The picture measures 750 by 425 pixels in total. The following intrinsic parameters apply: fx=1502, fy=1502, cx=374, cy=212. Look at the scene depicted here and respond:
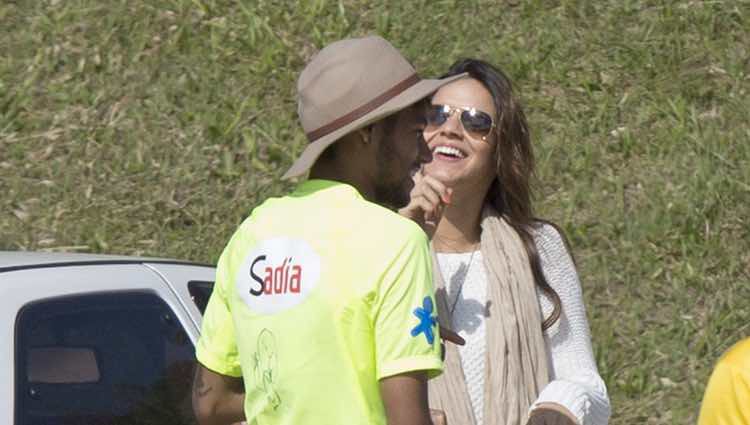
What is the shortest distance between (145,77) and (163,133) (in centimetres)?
A: 47

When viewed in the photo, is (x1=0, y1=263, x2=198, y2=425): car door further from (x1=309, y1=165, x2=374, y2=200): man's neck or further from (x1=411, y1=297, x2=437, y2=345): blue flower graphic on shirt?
(x1=411, y1=297, x2=437, y2=345): blue flower graphic on shirt

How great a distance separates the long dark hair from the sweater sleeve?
57 millimetres

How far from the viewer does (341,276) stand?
270 centimetres

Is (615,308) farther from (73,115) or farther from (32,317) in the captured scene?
(32,317)

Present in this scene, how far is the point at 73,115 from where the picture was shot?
8.59 m

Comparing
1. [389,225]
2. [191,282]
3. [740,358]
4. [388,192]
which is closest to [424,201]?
[388,192]

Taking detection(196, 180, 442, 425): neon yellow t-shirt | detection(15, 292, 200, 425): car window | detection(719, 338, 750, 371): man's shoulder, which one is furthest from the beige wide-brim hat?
detection(15, 292, 200, 425): car window

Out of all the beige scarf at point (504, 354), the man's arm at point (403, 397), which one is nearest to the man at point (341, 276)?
the man's arm at point (403, 397)

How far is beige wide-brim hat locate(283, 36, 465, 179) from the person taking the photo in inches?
113

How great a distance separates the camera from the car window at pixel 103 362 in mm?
3729

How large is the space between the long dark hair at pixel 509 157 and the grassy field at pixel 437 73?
123 inches

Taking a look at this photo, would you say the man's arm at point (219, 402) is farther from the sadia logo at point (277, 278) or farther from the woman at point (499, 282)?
the woman at point (499, 282)

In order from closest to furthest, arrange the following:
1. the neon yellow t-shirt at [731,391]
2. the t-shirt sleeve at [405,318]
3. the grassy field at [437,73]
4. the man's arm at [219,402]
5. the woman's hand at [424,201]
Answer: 1. the neon yellow t-shirt at [731,391]
2. the t-shirt sleeve at [405,318]
3. the man's arm at [219,402]
4. the woman's hand at [424,201]
5. the grassy field at [437,73]

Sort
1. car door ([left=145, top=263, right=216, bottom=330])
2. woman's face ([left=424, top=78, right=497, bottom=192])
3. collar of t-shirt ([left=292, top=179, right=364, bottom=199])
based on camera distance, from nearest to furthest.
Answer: collar of t-shirt ([left=292, top=179, right=364, bottom=199]) < woman's face ([left=424, top=78, right=497, bottom=192]) < car door ([left=145, top=263, right=216, bottom=330])
